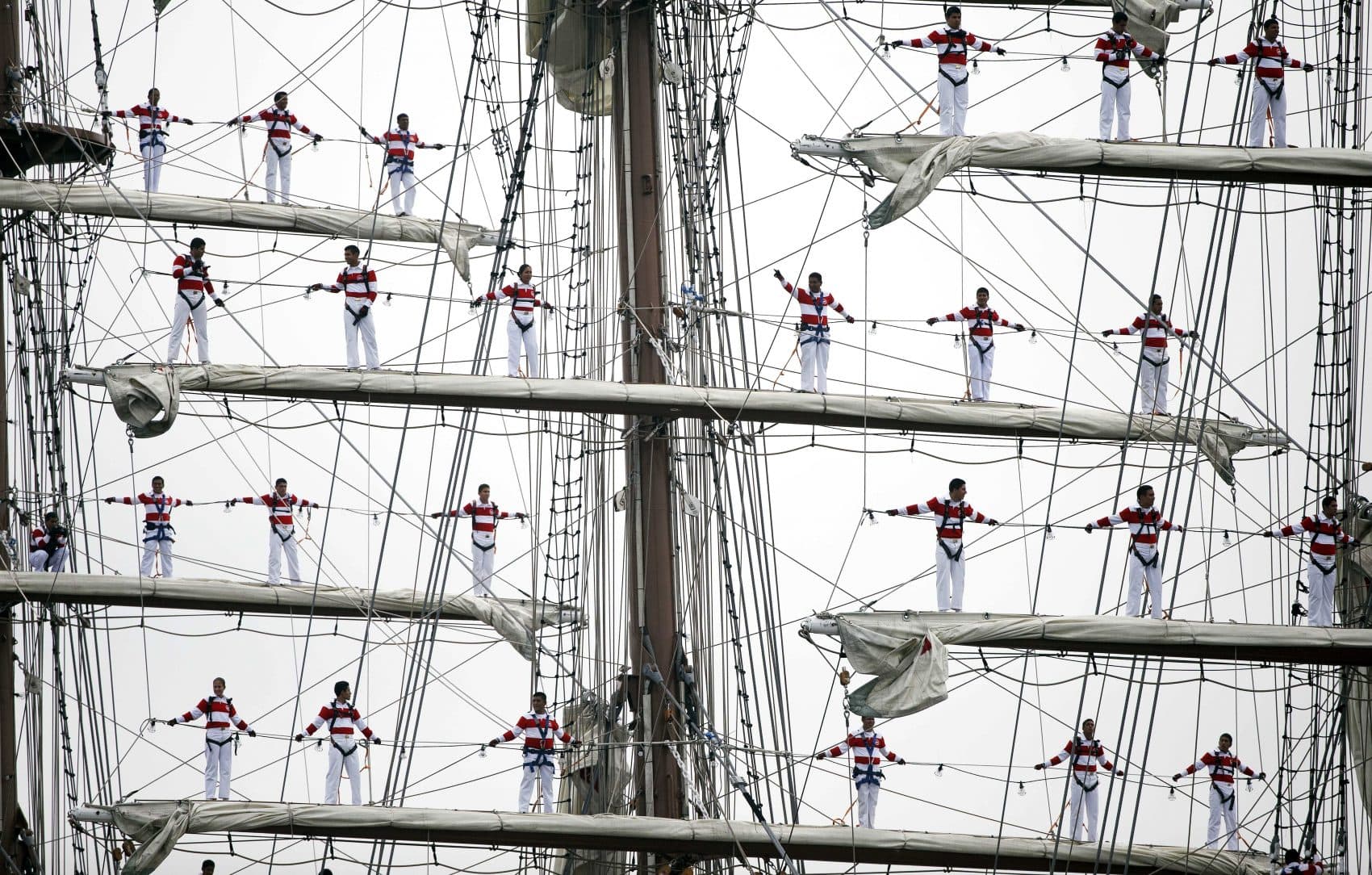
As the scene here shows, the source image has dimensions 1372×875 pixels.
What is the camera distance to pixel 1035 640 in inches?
966

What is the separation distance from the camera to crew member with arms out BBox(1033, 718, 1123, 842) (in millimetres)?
25969

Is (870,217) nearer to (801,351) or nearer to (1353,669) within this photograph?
(801,351)

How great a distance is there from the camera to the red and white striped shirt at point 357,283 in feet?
90.2

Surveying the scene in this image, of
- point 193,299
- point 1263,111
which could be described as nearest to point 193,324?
point 193,299

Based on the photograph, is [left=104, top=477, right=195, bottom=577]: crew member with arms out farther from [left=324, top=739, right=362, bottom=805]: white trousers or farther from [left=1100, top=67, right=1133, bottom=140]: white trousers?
[left=1100, top=67, right=1133, bottom=140]: white trousers

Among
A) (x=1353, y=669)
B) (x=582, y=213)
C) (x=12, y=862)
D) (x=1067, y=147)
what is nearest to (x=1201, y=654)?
(x=1353, y=669)

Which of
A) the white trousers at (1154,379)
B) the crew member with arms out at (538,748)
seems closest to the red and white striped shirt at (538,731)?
the crew member with arms out at (538,748)

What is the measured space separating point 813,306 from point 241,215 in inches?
256

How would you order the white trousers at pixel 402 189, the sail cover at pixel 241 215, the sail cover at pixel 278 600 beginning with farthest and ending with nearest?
the white trousers at pixel 402 189 < the sail cover at pixel 241 215 < the sail cover at pixel 278 600

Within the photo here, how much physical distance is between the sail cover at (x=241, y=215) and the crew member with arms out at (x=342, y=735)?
487 cm

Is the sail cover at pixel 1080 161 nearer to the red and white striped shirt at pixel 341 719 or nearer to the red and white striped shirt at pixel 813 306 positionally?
the red and white striped shirt at pixel 813 306

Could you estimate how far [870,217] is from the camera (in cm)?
2423

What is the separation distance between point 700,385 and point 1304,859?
7.41m

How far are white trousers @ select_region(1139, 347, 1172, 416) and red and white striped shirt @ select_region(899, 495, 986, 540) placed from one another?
230 centimetres
